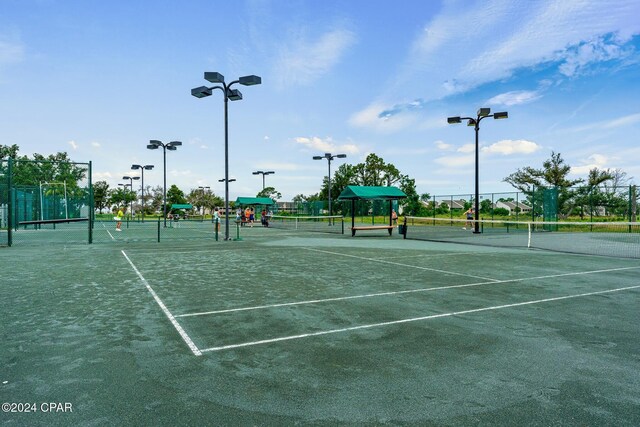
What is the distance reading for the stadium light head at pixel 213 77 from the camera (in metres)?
18.3

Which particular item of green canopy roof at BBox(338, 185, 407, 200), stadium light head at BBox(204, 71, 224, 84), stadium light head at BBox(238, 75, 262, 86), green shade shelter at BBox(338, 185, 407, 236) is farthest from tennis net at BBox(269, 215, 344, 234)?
stadium light head at BBox(204, 71, 224, 84)

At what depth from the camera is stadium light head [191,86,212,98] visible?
19281mm

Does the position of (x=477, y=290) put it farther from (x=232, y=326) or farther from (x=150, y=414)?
(x=150, y=414)

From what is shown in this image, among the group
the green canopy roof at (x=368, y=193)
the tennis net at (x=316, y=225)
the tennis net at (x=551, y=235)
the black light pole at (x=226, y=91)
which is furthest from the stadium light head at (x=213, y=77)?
the tennis net at (x=551, y=235)

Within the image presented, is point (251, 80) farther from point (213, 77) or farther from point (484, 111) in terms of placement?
point (484, 111)

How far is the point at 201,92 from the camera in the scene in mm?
19328

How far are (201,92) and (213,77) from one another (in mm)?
1239

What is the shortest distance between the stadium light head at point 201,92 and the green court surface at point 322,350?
12175 mm

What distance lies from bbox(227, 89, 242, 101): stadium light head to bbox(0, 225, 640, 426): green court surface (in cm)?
1233

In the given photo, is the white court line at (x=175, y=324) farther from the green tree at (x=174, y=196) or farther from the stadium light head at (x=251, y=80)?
the green tree at (x=174, y=196)

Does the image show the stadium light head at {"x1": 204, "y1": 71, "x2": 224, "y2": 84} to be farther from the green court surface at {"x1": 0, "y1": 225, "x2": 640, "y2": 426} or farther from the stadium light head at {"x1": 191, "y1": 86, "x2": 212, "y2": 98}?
the green court surface at {"x1": 0, "y1": 225, "x2": 640, "y2": 426}

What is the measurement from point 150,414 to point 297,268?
7813mm

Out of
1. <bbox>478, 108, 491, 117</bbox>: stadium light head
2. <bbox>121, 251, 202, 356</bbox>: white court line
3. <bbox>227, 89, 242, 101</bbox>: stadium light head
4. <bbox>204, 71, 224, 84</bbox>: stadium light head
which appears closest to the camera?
<bbox>121, 251, 202, 356</bbox>: white court line

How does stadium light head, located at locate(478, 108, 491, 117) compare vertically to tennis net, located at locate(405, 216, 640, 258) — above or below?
above
